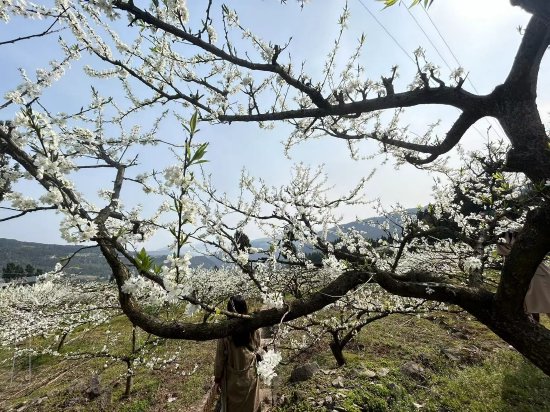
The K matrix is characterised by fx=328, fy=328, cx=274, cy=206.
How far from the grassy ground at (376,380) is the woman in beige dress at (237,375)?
42.7 inches

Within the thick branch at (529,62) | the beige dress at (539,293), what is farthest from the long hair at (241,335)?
the beige dress at (539,293)

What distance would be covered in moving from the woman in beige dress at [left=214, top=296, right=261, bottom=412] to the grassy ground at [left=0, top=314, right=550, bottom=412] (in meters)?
1.09

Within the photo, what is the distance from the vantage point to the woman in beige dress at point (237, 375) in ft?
15.6

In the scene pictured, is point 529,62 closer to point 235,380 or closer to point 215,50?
point 215,50

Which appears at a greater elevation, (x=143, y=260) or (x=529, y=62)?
(x=529, y=62)

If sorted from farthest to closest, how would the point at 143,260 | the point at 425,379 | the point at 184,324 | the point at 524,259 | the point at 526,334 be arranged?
the point at 425,379 → the point at 526,334 → the point at 524,259 → the point at 184,324 → the point at 143,260

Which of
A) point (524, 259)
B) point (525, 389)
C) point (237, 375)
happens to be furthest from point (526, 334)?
point (525, 389)

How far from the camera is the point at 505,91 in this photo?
3.82 metres

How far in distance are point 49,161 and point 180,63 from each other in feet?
9.91

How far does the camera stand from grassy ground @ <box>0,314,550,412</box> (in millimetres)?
5906

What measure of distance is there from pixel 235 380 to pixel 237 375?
0.27 feet

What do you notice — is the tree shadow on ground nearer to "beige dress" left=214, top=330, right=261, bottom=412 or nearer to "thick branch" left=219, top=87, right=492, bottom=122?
"beige dress" left=214, top=330, right=261, bottom=412

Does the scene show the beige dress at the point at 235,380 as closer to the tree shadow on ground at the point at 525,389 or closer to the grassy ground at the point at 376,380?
the grassy ground at the point at 376,380

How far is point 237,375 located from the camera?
15.9ft
